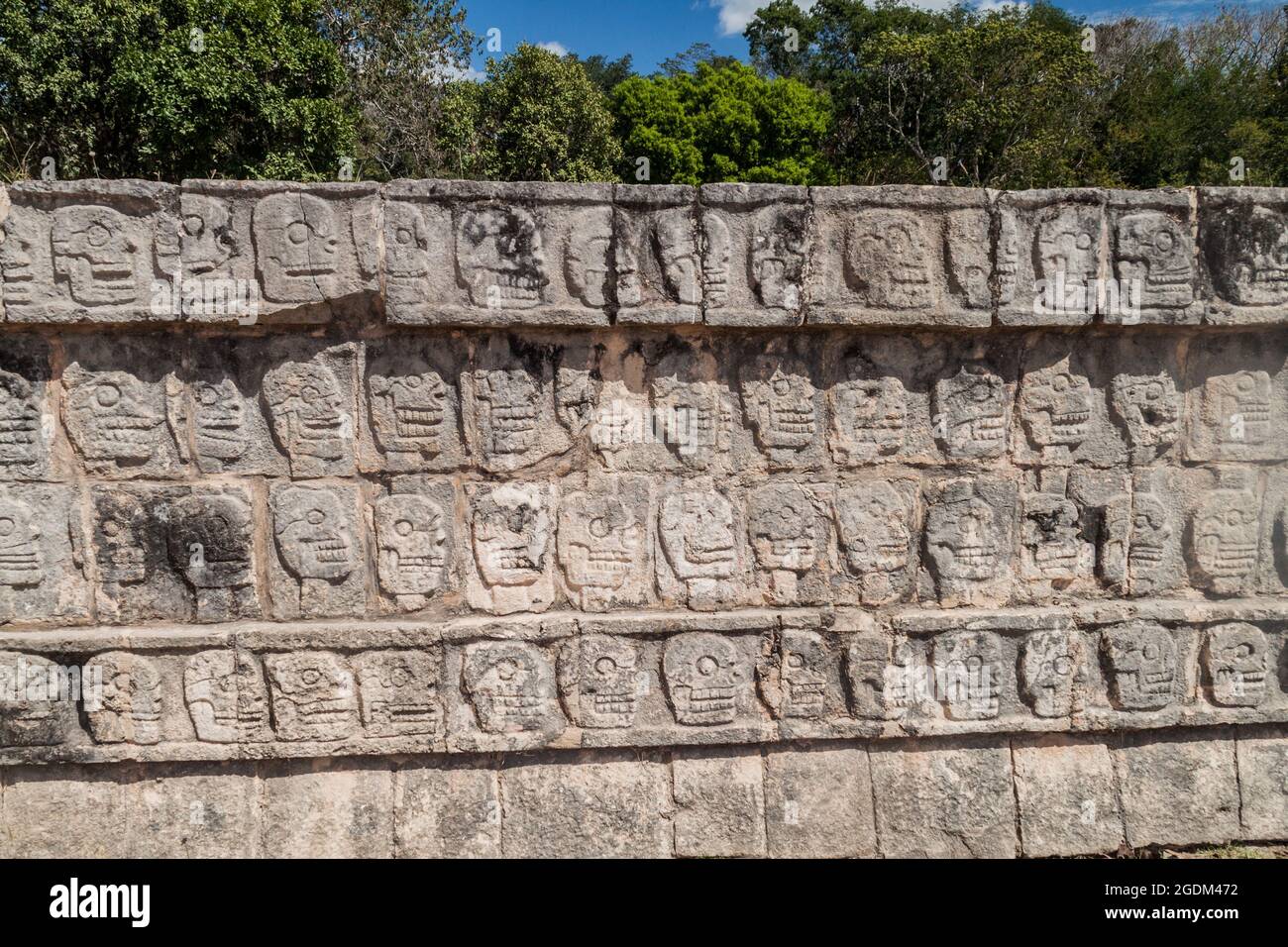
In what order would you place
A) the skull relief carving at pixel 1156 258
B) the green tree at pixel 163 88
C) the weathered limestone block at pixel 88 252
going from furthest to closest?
the green tree at pixel 163 88 → the skull relief carving at pixel 1156 258 → the weathered limestone block at pixel 88 252

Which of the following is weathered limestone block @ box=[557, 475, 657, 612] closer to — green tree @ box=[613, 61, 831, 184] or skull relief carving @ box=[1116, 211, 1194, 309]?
skull relief carving @ box=[1116, 211, 1194, 309]

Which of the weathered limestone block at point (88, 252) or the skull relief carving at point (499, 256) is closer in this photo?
the weathered limestone block at point (88, 252)

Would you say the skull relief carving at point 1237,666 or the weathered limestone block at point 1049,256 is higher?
the weathered limestone block at point 1049,256

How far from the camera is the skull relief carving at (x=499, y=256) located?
350 cm

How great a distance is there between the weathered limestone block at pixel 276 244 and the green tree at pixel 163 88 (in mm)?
9299

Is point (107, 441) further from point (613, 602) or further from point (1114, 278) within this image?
point (1114, 278)

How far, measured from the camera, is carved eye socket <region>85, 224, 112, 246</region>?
133 inches

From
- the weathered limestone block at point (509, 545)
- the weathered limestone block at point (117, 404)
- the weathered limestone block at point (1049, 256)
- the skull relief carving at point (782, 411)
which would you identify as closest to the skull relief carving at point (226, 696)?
the weathered limestone block at point (117, 404)

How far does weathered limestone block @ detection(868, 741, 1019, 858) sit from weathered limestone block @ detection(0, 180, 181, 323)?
3.37 metres

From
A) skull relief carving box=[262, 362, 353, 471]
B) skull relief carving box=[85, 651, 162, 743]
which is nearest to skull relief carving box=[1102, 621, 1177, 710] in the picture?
skull relief carving box=[262, 362, 353, 471]

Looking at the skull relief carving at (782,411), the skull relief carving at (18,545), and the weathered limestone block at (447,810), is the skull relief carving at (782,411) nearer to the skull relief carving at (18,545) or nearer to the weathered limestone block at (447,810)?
the weathered limestone block at (447,810)

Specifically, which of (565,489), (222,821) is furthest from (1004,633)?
(222,821)

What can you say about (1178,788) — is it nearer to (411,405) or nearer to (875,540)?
(875,540)

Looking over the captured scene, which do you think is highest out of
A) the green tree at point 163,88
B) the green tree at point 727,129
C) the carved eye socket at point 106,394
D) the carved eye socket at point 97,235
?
the green tree at point 727,129
